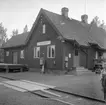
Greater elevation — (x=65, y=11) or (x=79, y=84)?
(x=65, y=11)

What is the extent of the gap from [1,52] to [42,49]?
65.8 ft

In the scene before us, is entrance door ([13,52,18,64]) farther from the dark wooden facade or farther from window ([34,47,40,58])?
window ([34,47,40,58])

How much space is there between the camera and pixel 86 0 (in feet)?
29.1

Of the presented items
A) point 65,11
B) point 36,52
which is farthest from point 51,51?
point 65,11

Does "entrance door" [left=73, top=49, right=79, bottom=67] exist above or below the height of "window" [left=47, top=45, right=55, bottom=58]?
below

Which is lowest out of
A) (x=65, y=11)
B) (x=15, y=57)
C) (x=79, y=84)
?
(x=79, y=84)

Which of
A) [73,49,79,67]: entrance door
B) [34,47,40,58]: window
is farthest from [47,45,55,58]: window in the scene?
[73,49,79,67]: entrance door

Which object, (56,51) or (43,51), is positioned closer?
(56,51)

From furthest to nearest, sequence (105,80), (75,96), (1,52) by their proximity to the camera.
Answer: (1,52) → (75,96) → (105,80)

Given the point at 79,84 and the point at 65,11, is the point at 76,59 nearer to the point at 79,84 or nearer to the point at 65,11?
the point at 79,84

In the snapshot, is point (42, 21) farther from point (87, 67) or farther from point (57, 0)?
point (57, 0)

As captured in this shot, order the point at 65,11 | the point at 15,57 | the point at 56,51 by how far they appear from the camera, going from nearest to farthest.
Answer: the point at 56,51, the point at 65,11, the point at 15,57

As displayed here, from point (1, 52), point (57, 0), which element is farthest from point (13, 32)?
point (57, 0)

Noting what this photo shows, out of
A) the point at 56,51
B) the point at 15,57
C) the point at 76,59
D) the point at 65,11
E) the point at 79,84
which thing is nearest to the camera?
the point at 79,84
